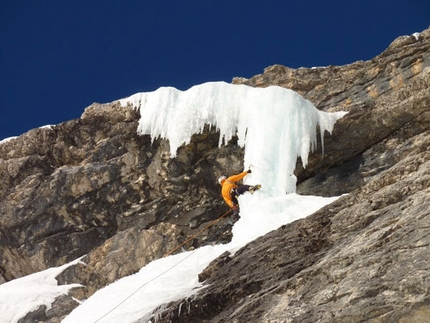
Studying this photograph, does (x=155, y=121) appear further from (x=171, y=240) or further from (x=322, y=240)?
(x=322, y=240)

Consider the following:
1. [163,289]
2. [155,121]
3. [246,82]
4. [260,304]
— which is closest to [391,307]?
[260,304]

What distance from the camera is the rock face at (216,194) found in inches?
271

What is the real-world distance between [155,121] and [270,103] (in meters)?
2.95

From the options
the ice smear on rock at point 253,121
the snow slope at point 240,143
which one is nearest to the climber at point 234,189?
the snow slope at point 240,143

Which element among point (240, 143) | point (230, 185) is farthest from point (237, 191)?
point (240, 143)

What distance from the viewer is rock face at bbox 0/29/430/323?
6.89 metres

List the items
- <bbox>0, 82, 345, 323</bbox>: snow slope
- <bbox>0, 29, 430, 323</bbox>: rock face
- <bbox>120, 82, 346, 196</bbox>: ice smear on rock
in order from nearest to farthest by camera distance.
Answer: <bbox>0, 29, 430, 323</bbox>: rock face, <bbox>0, 82, 345, 323</bbox>: snow slope, <bbox>120, 82, 346, 196</bbox>: ice smear on rock

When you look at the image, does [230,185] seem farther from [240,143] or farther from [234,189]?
[240,143]

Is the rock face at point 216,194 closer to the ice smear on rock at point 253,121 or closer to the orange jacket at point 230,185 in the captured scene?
the ice smear on rock at point 253,121

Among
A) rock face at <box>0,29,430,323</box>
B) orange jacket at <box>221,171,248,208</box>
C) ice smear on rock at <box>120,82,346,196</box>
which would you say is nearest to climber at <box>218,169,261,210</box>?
orange jacket at <box>221,171,248,208</box>

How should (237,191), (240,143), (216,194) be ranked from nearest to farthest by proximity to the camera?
(237,191) < (240,143) < (216,194)

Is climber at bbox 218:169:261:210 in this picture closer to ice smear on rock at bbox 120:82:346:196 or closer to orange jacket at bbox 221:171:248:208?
orange jacket at bbox 221:171:248:208

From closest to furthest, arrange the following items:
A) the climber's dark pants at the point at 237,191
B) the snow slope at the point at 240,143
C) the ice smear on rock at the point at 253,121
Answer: the snow slope at the point at 240,143
the climber's dark pants at the point at 237,191
the ice smear on rock at the point at 253,121

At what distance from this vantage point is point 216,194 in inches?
561
